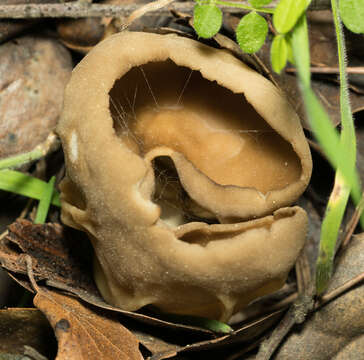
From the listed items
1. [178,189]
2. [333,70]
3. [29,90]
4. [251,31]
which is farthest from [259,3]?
[29,90]

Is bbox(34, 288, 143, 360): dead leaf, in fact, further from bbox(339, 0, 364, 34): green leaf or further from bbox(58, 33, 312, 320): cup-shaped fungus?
bbox(339, 0, 364, 34): green leaf

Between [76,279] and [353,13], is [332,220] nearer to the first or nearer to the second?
[353,13]

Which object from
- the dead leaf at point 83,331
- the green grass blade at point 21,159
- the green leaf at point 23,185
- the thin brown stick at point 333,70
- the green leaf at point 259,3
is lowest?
the dead leaf at point 83,331

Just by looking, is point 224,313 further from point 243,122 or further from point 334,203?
point 243,122

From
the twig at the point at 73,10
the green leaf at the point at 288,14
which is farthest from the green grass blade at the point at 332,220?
the twig at the point at 73,10

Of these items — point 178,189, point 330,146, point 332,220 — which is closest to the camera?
point 330,146

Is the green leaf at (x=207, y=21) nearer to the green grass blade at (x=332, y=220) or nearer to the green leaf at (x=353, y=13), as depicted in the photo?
the green leaf at (x=353, y=13)
